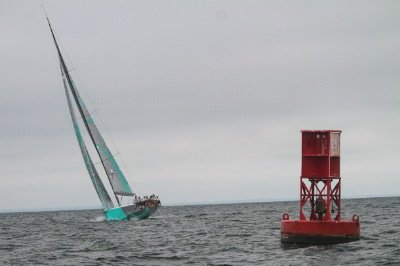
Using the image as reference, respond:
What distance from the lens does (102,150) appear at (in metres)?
65.4

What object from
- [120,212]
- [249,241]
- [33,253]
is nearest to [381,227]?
[249,241]

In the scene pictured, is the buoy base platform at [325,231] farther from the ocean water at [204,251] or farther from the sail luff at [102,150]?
the sail luff at [102,150]

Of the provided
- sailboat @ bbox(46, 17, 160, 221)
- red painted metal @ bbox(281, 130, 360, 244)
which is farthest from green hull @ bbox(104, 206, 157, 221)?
red painted metal @ bbox(281, 130, 360, 244)

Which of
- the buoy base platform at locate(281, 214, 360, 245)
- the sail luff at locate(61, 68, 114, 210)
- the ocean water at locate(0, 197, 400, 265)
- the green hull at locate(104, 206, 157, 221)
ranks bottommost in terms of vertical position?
the ocean water at locate(0, 197, 400, 265)

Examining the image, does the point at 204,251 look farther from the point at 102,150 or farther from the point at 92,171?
the point at 92,171

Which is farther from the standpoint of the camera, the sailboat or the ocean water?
the sailboat

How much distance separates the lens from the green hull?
6638 centimetres

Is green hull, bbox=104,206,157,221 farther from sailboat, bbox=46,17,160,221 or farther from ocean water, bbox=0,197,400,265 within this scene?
ocean water, bbox=0,197,400,265

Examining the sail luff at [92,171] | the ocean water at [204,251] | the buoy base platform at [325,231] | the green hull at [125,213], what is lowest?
the ocean water at [204,251]

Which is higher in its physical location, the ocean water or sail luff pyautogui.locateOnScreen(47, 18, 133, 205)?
sail luff pyautogui.locateOnScreen(47, 18, 133, 205)

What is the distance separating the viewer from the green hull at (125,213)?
218 feet

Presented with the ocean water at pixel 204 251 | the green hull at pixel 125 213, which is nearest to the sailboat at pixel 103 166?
the green hull at pixel 125 213

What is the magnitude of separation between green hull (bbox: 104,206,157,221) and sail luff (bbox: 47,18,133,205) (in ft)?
4.01

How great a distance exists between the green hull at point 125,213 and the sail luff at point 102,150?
4.01ft
